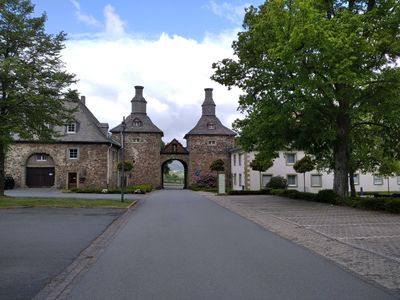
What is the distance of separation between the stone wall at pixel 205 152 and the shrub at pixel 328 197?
124ft

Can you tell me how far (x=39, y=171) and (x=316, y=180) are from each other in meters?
32.1

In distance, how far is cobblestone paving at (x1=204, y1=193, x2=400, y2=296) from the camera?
26.8 feet

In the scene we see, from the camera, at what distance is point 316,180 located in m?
55.3

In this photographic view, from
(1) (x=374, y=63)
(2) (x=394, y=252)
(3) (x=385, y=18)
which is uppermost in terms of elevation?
(3) (x=385, y=18)

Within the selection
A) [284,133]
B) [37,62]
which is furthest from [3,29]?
[284,133]

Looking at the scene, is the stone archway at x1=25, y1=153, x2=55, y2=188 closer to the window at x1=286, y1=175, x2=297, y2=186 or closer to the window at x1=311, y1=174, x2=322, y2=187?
the window at x1=286, y1=175, x2=297, y2=186

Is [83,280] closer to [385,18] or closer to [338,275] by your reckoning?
[338,275]

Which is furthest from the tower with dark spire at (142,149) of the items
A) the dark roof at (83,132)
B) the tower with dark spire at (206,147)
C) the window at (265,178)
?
the window at (265,178)

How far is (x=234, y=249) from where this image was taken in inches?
406

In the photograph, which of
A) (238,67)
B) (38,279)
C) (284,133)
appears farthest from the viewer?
(238,67)

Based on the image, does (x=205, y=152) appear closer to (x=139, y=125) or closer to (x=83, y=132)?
(x=139, y=125)

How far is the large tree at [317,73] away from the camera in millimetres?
21641

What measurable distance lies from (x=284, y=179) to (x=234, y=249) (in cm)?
4337

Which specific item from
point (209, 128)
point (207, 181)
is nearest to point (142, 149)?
point (207, 181)
